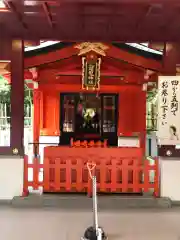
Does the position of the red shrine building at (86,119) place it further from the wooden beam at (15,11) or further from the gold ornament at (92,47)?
the wooden beam at (15,11)

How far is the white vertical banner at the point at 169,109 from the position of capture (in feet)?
23.7

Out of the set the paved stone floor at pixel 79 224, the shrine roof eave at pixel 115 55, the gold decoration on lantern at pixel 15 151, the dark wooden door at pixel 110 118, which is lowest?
the paved stone floor at pixel 79 224

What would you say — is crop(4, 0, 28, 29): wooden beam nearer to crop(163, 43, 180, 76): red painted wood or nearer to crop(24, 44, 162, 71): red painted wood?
crop(24, 44, 162, 71): red painted wood

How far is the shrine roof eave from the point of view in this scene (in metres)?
7.93

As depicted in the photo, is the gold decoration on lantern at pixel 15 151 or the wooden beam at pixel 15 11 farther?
the gold decoration on lantern at pixel 15 151

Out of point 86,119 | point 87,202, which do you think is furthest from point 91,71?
point 86,119

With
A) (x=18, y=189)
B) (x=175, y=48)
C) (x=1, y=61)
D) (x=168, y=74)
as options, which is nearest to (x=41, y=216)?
(x=18, y=189)

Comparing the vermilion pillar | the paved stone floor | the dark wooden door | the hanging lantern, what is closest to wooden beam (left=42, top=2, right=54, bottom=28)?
the vermilion pillar

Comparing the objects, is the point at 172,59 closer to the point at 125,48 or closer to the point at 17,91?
the point at 125,48

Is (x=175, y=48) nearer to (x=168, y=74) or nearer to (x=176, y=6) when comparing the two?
(x=168, y=74)

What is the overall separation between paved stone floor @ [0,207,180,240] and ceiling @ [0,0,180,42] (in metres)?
3.18

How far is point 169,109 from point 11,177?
3217 millimetres

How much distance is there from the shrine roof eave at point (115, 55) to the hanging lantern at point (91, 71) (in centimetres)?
46

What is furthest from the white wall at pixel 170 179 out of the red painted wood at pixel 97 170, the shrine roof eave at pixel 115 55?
the shrine roof eave at pixel 115 55
